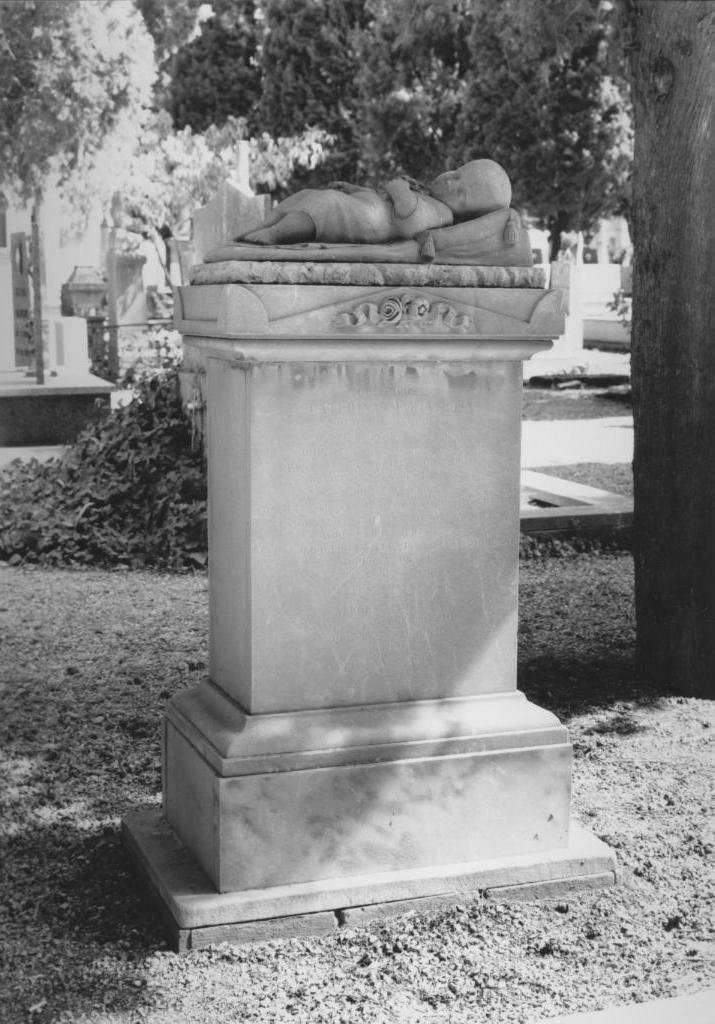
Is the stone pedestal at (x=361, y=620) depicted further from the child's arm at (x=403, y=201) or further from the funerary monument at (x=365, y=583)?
the child's arm at (x=403, y=201)

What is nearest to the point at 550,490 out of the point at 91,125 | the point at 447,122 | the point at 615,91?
the point at 91,125

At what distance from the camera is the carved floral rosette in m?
3.54

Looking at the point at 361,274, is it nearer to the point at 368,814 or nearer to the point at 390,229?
the point at 390,229

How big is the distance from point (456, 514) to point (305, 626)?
1.77 feet

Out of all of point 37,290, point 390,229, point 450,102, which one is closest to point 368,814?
point 390,229

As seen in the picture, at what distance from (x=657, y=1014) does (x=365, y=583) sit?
4.39ft

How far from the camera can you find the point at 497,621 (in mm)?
3896

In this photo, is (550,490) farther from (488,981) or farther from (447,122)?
(447,122)

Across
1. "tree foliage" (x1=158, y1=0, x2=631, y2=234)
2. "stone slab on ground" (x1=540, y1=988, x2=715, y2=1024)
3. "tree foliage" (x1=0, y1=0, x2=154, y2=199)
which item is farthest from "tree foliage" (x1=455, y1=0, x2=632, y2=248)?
"stone slab on ground" (x1=540, y1=988, x2=715, y2=1024)

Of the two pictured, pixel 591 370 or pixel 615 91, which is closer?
pixel 591 370

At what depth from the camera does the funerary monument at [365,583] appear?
3.55m

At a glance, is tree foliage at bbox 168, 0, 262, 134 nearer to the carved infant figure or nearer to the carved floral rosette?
the carved infant figure

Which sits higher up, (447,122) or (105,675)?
(447,122)

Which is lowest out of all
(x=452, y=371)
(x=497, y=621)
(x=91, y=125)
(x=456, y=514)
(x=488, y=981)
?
(x=488, y=981)
